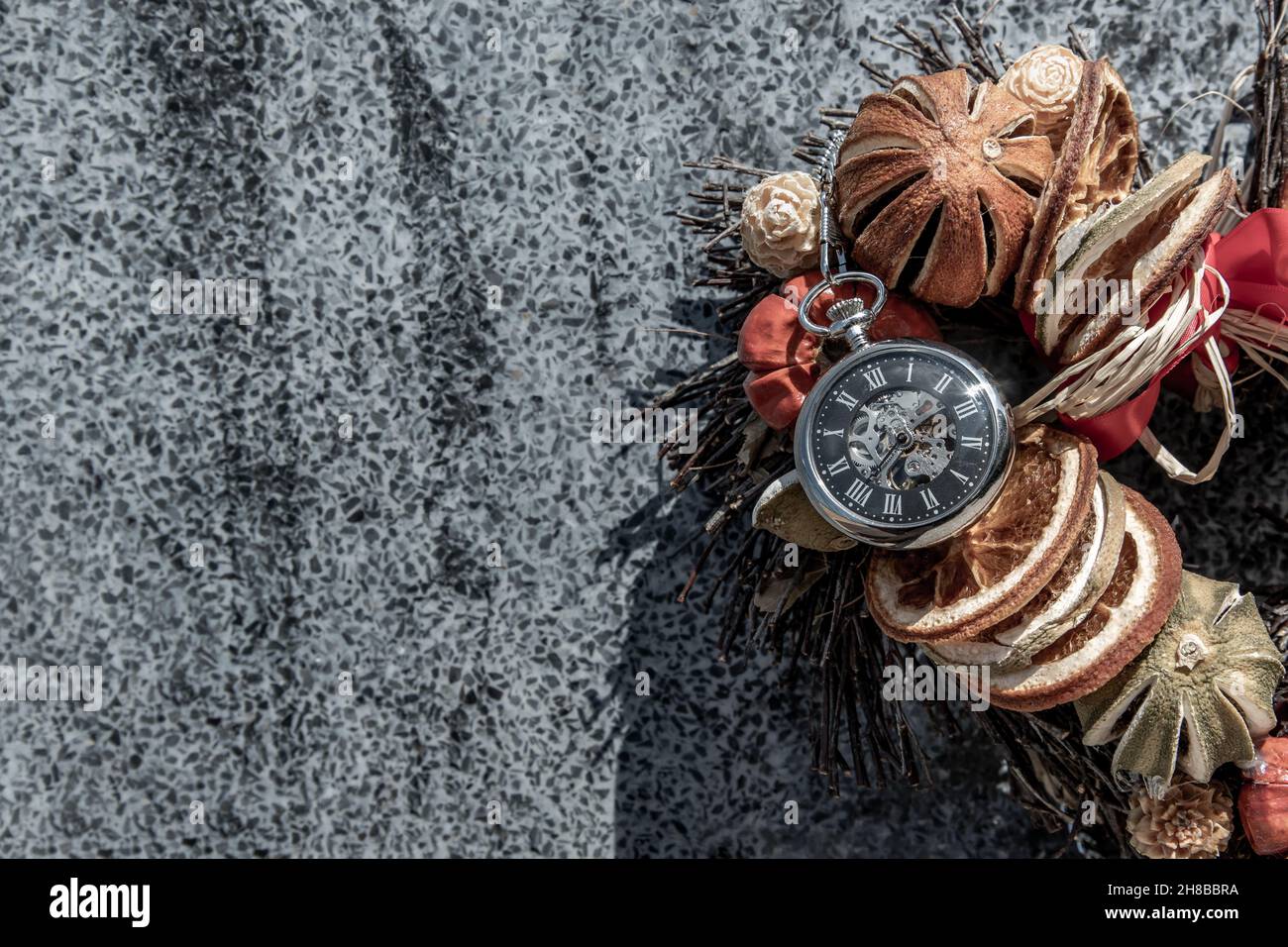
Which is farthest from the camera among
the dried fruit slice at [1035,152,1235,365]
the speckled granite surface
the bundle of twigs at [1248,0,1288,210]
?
the speckled granite surface

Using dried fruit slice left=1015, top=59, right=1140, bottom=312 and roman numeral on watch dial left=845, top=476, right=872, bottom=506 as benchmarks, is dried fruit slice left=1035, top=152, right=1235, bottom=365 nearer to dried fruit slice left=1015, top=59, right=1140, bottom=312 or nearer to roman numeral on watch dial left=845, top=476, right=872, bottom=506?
dried fruit slice left=1015, top=59, right=1140, bottom=312

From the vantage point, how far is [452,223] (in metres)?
1.42

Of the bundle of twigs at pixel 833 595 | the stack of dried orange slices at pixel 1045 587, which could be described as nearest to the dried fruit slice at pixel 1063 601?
the stack of dried orange slices at pixel 1045 587

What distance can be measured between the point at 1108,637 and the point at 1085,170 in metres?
0.39

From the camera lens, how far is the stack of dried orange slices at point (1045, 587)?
3.37ft

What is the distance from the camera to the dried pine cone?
1104mm

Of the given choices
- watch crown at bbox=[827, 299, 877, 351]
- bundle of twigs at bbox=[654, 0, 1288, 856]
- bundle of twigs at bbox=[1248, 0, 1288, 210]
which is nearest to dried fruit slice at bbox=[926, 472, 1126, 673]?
bundle of twigs at bbox=[654, 0, 1288, 856]

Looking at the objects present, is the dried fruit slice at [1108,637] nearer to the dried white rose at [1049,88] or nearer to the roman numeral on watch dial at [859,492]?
the roman numeral on watch dial at [859,492]

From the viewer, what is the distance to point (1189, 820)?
1105 millimetres

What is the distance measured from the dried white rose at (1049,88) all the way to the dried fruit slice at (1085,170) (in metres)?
0.01

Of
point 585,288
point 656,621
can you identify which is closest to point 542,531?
point 656,621

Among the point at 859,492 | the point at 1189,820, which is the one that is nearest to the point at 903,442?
the point at 859,492

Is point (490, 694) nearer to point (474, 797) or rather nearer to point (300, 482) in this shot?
point (474, 797)

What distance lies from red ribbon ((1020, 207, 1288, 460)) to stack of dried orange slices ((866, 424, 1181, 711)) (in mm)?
61
